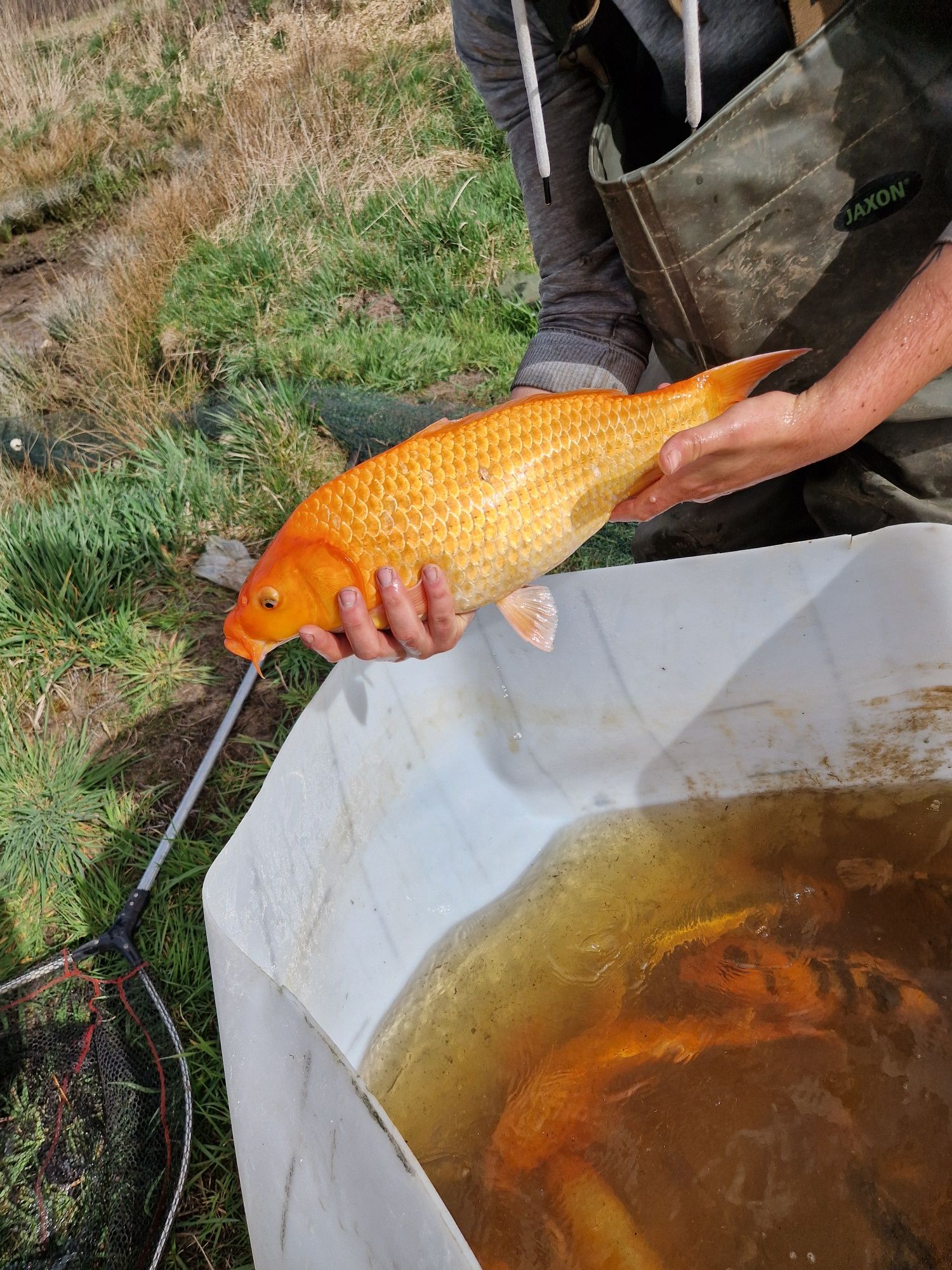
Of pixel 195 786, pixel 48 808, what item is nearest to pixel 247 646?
pixel 195 786

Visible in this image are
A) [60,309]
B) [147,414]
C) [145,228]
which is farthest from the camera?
[145,228]

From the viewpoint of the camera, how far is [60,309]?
569 centimetres

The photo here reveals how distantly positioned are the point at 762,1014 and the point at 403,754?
93 cm

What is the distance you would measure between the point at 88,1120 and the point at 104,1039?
16cm

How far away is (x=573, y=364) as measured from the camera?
218 centimetres

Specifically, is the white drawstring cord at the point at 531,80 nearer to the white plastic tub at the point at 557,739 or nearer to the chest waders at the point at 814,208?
the chest waders at the point at 814,208

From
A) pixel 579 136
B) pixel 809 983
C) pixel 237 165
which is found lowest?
pixel 809 983

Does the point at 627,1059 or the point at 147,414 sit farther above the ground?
the point at 147,414

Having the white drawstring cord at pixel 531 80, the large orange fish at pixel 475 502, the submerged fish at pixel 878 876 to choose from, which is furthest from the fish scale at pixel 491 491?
the submerged fish at pixel 878 876

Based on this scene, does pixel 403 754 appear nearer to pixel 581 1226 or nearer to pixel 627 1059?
pixel 627 1059

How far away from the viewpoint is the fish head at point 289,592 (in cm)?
150

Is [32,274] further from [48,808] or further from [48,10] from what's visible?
[48,10]

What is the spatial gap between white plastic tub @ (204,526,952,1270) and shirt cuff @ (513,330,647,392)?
20.0 inches

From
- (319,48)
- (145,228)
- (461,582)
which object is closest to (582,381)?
(461,582)
